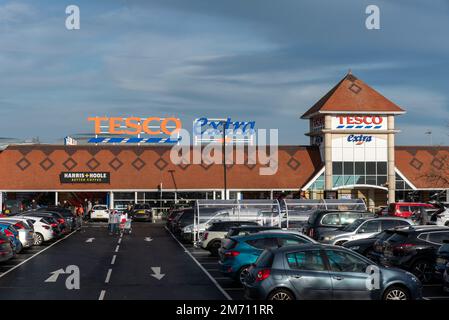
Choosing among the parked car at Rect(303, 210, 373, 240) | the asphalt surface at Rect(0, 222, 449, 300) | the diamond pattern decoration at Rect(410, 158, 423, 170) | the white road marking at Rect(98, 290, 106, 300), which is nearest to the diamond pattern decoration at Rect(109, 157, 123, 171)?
the asphalt surface at Rect(0, 222, 449, 300)

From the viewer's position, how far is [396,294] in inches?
571

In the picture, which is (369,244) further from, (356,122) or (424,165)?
(424,165)

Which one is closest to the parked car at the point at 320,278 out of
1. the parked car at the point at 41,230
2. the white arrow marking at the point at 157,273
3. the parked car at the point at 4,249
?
the white arrow marking at the point at 157,273

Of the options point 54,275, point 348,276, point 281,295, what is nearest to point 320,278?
point 348,276

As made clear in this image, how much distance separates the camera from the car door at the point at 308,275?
13859 mm

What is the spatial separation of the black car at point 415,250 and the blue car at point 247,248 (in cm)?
257

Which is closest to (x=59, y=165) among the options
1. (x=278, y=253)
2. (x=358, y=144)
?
(x=358, y=144)

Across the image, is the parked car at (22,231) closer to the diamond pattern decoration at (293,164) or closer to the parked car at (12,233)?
the parked car at (12,233)

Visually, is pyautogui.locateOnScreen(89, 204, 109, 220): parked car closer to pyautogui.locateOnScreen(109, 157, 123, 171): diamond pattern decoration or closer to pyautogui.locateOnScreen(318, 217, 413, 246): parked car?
pyautogui.locateOnScreen(109, 157, 123, 171): diamond pattern decoration

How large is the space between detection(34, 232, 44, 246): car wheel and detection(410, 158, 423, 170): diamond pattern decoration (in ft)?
129

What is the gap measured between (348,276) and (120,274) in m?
9.50

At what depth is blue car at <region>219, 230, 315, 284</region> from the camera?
18344mm

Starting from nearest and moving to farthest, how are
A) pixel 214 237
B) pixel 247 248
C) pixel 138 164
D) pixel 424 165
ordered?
pixel 247 248, pixel 214 237, pixel 138 164, pixel 424 165

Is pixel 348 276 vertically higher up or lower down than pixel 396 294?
higher up
